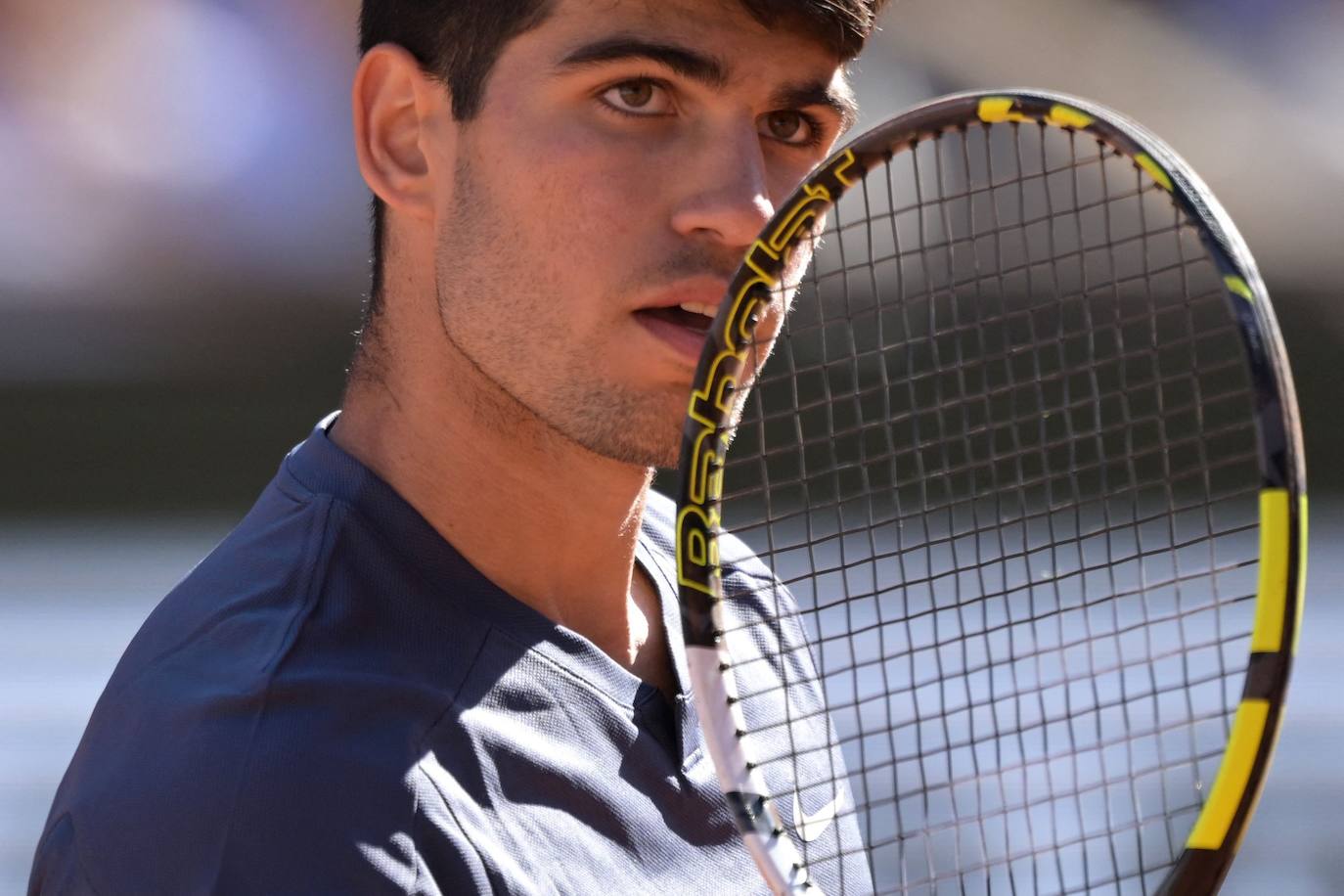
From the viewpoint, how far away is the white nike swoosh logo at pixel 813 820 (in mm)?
1793

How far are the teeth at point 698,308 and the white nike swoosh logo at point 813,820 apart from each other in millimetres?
496

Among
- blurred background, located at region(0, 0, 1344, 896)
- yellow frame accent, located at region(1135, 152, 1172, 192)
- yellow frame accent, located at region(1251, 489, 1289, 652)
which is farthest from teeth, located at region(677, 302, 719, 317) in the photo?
blurred background, located at region(0, 0, 1344, 896)

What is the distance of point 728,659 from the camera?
1.71m

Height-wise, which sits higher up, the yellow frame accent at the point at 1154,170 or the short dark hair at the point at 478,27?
the short dark hair at the point at 478,27

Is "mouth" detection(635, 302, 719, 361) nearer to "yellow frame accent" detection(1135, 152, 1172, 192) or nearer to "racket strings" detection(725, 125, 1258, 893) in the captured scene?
"racket strings" detection(725, 125, 1258, 893)

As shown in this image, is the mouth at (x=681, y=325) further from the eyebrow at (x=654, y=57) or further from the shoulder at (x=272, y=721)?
the shoulder at (x=272, y=721)

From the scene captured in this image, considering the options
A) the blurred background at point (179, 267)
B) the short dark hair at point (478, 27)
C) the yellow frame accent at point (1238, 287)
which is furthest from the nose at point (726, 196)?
the blurred background at point (179, 267)

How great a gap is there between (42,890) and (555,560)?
56 centimetres

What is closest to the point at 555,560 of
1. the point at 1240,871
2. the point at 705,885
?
the point at 705,885

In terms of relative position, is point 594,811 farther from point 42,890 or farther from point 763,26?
point 763,26

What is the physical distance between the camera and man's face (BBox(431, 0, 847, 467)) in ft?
5.33

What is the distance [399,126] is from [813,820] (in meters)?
0.83

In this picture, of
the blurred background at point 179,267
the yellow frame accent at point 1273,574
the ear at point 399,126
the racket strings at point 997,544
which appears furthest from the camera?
the blurred background at point 179,267

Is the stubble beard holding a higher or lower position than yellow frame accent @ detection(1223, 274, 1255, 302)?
higher
